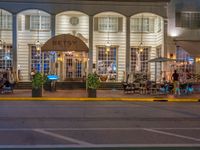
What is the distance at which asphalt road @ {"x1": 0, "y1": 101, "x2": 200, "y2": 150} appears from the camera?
10.3 meters

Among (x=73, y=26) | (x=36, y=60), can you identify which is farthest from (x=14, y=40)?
(x=73, y=26)

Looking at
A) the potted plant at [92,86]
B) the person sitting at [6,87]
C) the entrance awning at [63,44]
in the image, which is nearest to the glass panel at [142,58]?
the entrance awning at [63,44]

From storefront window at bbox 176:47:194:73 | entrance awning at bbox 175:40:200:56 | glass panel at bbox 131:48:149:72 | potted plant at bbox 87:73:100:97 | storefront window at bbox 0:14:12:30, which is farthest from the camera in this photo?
glass panel at bbox 131:48:149:72

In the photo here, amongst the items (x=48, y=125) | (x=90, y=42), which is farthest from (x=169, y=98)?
(x=48, y=125)

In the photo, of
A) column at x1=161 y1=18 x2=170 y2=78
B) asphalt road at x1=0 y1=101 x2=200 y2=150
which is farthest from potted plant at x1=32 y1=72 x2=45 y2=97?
column at x1=161 y1=18 x2=170 y2=78

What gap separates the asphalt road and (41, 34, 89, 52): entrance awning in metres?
14.0

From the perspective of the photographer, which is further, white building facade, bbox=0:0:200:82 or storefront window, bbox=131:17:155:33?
storefront window, bbox=131:17:155:33

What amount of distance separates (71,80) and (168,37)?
8701 millimetres

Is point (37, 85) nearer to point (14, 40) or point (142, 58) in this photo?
point (14, 40)

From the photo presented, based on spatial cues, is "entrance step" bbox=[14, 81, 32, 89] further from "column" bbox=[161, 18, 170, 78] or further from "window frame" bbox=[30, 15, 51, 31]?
"column" bbox=[161, 18, 170, 78]

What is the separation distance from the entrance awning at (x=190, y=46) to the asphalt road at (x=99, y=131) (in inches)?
723

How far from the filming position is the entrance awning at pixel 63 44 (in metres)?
31.2

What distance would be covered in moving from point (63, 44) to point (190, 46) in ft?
35.1

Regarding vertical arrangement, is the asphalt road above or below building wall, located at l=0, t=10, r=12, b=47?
below
